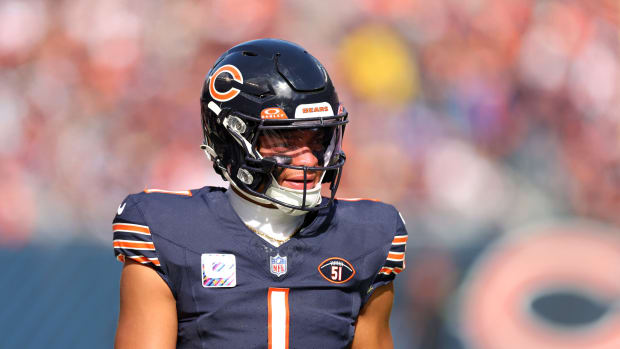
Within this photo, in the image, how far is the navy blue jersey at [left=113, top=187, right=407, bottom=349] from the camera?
5.28ft

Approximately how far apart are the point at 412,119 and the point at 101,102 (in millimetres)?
1417

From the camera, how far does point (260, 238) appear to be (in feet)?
5.57

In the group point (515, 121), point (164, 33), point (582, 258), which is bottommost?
point (582, 258)

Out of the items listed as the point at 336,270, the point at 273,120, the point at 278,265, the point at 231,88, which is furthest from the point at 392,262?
the point at 231,88

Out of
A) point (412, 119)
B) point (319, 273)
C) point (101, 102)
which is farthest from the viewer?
point (412, 119)

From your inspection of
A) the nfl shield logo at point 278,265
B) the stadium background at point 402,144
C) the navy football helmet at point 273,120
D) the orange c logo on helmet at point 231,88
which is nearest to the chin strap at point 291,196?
the navy football helmet at point 273,120

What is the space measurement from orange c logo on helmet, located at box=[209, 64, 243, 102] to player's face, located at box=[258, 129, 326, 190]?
12cm

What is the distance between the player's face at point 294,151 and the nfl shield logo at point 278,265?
0.52 ft

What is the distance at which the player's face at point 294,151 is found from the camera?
5.50ft

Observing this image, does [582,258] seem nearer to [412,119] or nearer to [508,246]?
[508,246]

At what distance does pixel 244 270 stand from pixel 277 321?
0.43 ft

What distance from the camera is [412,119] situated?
3.56 metres

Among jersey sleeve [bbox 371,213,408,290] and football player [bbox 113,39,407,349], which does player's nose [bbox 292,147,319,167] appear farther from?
jersey sleeve [bbox 371,213,408,290]

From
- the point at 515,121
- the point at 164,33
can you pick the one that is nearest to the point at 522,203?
the point at 515,121
